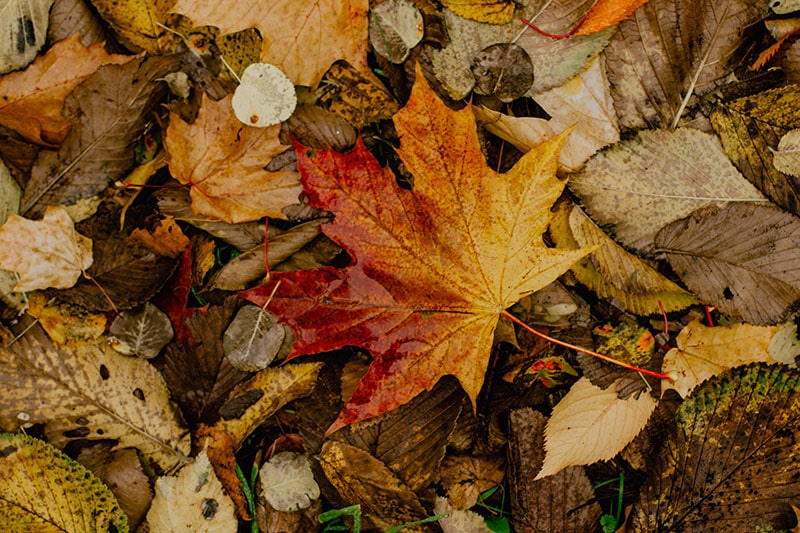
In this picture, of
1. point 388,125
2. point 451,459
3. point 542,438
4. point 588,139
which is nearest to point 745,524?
point 542,438

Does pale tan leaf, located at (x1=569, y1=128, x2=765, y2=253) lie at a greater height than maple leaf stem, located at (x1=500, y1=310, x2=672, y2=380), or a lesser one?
greater

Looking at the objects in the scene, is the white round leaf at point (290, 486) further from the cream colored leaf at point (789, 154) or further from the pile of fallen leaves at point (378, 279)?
the cream colored leaf at point (789, 154)

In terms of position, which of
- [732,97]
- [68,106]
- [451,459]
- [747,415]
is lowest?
[451,459]

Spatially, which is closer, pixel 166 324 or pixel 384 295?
pixel 384 295

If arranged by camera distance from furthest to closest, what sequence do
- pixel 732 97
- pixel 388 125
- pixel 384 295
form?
pixel 388 125 < pixel 732 97 < pixel 384 295

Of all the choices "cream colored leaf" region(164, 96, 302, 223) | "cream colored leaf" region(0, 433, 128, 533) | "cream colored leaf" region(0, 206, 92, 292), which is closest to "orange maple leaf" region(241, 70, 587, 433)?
"cream colored leaf" region(164, 96, 302, 223)

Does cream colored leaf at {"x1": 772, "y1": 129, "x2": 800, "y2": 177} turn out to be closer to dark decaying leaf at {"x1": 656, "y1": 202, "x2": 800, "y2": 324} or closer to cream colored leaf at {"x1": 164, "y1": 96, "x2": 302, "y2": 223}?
dark decaying leaf at {"x1": 656, "y1": 202, "x2": 800, "y2": 324}

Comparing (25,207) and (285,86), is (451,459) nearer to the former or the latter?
(285,86)
